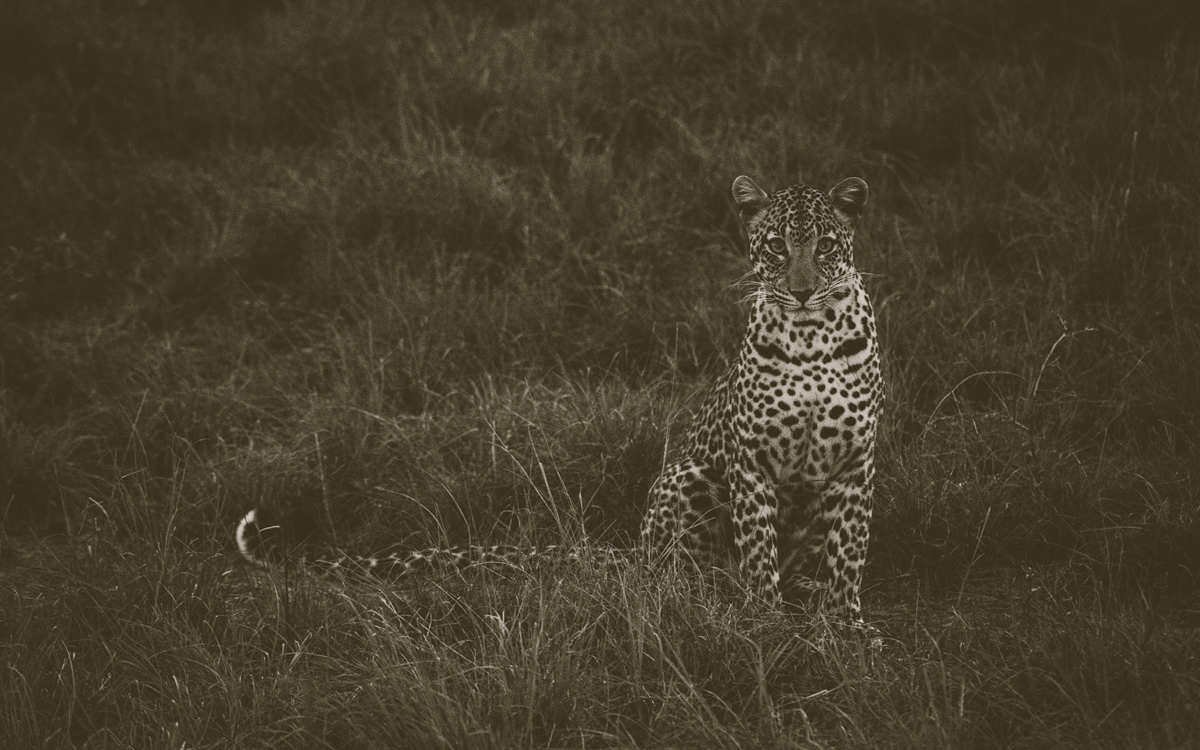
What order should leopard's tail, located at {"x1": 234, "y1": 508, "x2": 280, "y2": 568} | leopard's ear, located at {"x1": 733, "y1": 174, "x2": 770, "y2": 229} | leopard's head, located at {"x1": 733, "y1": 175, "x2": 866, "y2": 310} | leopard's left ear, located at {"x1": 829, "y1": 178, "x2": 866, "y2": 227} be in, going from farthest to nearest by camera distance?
1. leopard's tail, located at {"x1": 234, "y1": 508, "x2": 280, "y2": 568}
2. leopard's ear, located at {"x1": 733, "y1": 174, "x2": 770, "y2": 229}
3. leopard's left ear, located at {"x1": 829, "y1": 178, "x2": 866, "y2": 227}
4. leopard's head, located at {"x1": 733, "y1": 175, "x2": 866, "y2": 310}

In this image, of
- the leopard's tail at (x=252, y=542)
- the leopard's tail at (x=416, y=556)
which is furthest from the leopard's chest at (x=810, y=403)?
the leopard's tail at (x=252, y=542)

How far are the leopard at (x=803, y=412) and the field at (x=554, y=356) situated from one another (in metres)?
0.21

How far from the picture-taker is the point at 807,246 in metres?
3.78

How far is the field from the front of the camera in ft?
10.7

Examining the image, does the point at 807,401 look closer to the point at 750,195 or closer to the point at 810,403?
the point at 810,403

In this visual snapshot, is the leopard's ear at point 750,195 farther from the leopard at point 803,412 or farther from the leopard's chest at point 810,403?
the leopard's chest at point 810,403

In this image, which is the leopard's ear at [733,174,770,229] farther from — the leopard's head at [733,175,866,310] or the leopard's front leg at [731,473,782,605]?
the leopard's front leg at [731,473,782,605]

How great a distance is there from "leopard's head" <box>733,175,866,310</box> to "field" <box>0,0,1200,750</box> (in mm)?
851

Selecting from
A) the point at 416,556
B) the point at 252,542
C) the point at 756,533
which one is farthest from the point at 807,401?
the point at 252,542

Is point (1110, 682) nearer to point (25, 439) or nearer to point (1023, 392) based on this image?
point (1023, 392)

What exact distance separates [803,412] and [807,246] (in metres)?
0.55

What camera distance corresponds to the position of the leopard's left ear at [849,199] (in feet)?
12.8

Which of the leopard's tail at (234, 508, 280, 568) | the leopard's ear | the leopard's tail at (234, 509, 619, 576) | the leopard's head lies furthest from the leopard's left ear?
the leopard's tail at (234, 508, 280, 568)

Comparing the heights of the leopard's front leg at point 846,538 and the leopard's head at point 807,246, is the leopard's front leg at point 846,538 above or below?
below
